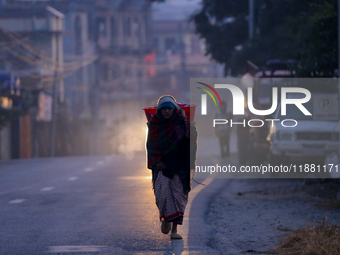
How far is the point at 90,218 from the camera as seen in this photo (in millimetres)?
8703

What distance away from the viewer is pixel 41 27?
1849 inches

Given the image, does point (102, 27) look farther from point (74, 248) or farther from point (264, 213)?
point (74, 248)

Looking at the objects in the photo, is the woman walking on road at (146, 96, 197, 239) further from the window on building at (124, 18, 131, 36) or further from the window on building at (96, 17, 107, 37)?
the window on building at (124, 18, 131, 36)

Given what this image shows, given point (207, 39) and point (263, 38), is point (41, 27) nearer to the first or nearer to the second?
point (207, 39)

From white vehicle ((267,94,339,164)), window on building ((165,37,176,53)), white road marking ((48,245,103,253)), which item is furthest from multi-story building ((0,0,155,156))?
white road marking ((48,245,103,253))

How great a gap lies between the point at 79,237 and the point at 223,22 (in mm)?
22794

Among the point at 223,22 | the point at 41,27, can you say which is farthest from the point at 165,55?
the point at 223,22

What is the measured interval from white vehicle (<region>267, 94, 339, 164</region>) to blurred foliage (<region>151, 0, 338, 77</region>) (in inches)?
39.2

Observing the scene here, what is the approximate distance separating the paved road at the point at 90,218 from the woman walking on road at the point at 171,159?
0.39 m

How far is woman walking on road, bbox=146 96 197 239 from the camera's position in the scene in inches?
271

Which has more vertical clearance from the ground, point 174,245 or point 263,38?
point 263,38

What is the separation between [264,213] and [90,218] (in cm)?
273

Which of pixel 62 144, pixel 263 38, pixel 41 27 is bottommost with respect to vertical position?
pixel 62 144

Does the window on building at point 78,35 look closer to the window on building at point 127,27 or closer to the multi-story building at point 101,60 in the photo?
the multi-story building at point 101,60
